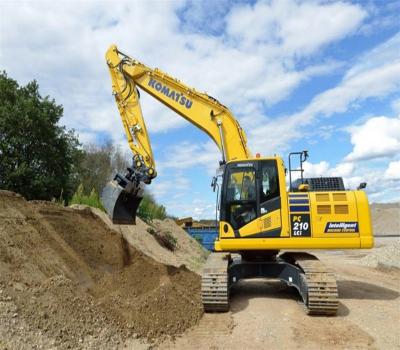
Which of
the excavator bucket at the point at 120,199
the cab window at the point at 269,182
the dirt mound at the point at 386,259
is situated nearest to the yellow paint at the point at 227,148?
the cab window at the point at 269,182

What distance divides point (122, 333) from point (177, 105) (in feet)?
19.8

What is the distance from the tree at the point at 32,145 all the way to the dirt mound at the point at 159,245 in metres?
4.89

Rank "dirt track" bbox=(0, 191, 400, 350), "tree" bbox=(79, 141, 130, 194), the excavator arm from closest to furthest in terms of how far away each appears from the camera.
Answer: "dirt track" bbox=(0, 191, 400, 350) → the excavator arm → "tree" bbox=(79, 141, 130, 194)

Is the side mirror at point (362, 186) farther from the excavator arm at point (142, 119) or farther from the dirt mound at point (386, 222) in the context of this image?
the dirt mound at point (386, 222)

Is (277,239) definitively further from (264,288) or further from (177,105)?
(177,105)

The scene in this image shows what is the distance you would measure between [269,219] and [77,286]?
12.7 feet

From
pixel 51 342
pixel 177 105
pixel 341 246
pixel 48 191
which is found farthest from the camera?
pixel 48 191

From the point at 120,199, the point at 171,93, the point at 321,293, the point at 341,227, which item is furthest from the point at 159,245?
the point at 321,293

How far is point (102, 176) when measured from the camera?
34969 mm

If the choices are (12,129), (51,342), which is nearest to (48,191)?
(12,129)

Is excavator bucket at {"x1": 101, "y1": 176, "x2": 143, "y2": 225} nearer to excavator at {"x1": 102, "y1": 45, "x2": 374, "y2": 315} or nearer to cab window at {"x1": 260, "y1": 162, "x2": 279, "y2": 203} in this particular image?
excavator at {"x1": 102, "y1": 45, "x2": 374, "y2": 315}

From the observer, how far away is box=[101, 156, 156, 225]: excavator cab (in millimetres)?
9633

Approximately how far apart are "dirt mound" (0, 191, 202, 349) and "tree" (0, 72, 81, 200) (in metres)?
8.28

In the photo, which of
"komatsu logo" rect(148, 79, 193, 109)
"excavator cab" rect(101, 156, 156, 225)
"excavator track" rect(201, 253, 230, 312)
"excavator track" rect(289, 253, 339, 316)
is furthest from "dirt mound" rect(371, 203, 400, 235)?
"excavator track" rect(201, 253, 230, 312)
